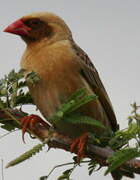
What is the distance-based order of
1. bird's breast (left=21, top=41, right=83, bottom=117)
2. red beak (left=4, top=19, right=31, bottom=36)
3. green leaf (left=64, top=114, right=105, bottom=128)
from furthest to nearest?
red beak (left=4, top=19, right=31, bottom=36)
bird's breast (left=21, top=41, right=83, bottom=117)
green leaf (left=64, top=114, right=105, bottom=128)

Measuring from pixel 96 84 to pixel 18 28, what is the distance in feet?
3.08

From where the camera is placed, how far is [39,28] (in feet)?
14.8

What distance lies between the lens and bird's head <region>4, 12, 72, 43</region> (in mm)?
4426

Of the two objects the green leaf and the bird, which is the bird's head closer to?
the bird

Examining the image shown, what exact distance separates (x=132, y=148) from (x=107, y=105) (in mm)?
2325

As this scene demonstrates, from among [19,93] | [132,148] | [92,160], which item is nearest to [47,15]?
[19,93]

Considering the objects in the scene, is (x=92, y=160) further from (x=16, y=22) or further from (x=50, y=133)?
(x=16, y=22)

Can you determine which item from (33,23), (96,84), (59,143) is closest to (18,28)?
(33,23)

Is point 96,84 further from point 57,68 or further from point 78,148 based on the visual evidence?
point 78,148

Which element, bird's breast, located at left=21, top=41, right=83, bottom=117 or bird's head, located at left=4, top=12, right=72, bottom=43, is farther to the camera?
bird's head, located at left=4, top=12, right=72, bottom=43

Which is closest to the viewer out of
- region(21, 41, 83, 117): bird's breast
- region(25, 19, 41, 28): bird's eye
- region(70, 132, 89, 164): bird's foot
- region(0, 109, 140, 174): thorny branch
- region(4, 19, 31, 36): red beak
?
region(0, 109, 140, 174): thorny branch

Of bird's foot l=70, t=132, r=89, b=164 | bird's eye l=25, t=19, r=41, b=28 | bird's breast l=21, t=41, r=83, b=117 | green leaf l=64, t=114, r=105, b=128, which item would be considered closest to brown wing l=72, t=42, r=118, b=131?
bird's breast l=21, t=41, r=83, b=117

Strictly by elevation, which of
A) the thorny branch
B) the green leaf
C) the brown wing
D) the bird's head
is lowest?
the brown wing

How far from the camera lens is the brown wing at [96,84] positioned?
4402mm
